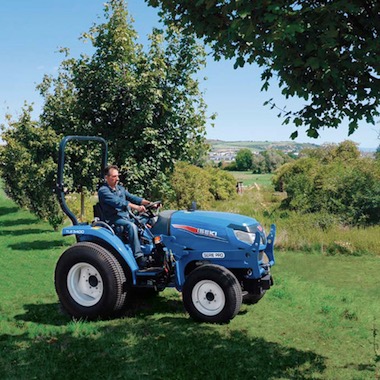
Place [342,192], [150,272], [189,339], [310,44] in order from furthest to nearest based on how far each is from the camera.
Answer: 1. [342,192]
2. [150,272]
3. [189,339]
4. [310,44]

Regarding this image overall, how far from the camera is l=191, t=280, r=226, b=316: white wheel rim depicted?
21.4 feet

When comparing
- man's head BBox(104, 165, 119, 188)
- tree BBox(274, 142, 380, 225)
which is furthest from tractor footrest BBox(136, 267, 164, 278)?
tree BBox(274, 142, 380, 225)

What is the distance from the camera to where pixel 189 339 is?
5996mm

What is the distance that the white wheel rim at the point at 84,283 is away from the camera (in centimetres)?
702

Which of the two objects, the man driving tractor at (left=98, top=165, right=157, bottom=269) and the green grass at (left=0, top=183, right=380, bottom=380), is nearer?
the green grass at (left=0, top=183, right=380, bottom=380)

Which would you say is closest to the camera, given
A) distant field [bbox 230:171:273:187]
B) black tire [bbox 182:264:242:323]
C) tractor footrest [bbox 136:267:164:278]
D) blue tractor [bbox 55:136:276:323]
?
black tire [bbox 182:264:242:323]

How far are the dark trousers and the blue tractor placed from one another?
89 millimetres

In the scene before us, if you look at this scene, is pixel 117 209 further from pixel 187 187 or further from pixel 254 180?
pixel 254 180

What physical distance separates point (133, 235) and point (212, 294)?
1.42m

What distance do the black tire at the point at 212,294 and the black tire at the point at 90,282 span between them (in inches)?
39.5

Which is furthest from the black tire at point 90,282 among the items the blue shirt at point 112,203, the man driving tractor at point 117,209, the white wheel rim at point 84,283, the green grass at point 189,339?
the blue shirt at point 112,203

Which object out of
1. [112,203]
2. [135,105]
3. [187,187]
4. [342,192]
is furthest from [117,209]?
[342,192]

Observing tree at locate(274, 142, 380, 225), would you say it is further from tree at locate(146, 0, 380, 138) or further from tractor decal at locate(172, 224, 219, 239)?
tree at locate(146, 0, 380, 138)

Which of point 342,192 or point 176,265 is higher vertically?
point 342,192
